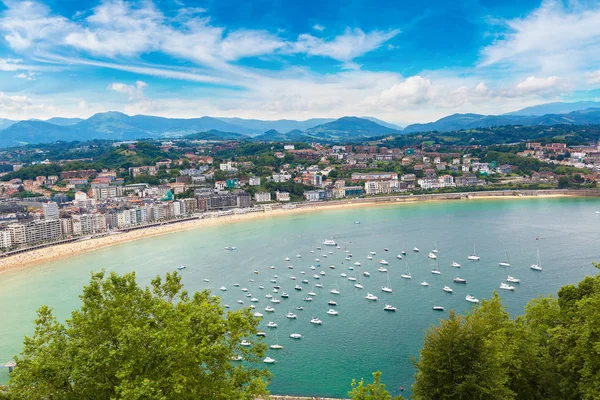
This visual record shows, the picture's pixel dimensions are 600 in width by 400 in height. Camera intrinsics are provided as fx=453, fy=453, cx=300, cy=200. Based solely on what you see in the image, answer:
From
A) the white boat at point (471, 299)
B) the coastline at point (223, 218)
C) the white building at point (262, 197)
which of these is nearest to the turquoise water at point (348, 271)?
the white boat at point (471, 299)

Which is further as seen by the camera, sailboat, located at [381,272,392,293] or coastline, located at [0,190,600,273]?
coastline, located at [0,190,600,273]

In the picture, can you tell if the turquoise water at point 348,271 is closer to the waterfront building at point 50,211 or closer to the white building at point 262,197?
the waterfront building at point 50,211

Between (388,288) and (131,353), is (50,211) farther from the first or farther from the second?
(131,353)

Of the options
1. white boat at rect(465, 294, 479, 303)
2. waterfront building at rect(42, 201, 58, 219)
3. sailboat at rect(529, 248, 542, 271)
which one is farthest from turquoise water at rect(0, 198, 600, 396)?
waterfront building at rect(42, 201, 58, 219)

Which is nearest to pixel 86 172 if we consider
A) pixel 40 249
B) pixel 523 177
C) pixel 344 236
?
pixel 40 249

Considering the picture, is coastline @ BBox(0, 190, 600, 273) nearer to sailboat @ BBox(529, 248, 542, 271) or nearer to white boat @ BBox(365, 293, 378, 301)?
white boat @ BBox(365, 293, 378, 301)

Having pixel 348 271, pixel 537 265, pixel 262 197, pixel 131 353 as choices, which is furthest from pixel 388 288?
pixel 262 197
